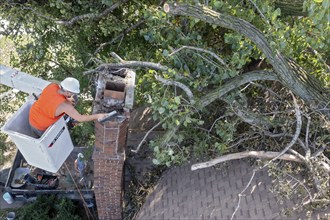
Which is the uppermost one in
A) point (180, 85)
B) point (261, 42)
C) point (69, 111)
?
point (261, 42)

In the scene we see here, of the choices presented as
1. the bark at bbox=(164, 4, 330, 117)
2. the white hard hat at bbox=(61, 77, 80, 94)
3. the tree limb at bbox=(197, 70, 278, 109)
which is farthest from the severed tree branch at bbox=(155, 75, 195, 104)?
the white hard hat at bbox=(61, 77, 80, 94)

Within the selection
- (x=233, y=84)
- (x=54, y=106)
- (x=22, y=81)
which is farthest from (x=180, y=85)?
(x=22, y=81)

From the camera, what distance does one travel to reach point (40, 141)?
563 cm

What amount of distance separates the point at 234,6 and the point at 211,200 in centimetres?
314

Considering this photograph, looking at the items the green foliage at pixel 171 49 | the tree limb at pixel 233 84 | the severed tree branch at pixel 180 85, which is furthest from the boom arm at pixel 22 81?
the tree limb at pixel 233 84

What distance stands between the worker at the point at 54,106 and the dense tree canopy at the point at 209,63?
515 millimetres

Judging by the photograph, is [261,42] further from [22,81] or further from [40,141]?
[22,81]

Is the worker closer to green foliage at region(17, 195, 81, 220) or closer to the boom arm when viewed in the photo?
the boom arm

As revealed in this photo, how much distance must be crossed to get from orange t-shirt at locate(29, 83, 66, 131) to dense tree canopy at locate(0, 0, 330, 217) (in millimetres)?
668

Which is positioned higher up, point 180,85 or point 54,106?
point 180,85

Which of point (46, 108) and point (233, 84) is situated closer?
point (233, 84)

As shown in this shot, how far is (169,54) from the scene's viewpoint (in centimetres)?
557

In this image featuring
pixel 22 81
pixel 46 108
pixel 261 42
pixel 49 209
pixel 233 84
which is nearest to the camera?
pixel 261 42

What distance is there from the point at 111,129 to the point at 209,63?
1.78 meters
